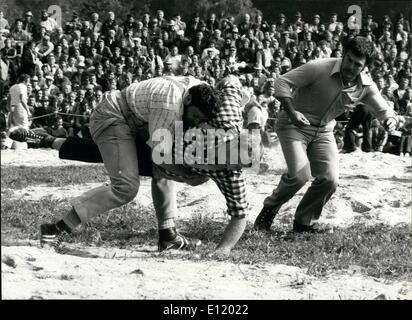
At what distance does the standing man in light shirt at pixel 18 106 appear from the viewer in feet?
51.1

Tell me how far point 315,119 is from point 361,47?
86 cm

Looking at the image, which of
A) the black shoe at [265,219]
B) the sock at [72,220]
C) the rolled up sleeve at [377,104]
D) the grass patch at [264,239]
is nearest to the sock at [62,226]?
the sock at [72,220]

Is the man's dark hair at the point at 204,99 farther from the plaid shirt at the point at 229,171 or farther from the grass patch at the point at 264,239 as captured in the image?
the grass patch at the point at 264,239

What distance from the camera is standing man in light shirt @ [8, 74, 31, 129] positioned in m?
15.6

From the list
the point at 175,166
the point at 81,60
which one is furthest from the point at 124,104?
the point at 81,60

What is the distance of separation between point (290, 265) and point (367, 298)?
1145 millimetres

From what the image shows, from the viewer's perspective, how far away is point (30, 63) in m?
17.2

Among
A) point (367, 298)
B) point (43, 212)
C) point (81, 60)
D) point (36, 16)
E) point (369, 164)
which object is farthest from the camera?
point (36, 16)

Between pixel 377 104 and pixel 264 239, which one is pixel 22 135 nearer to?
pixel 264 239

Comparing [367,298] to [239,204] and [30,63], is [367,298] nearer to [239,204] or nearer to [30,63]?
[239,204]

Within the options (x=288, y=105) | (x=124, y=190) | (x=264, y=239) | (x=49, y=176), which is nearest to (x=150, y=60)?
(x=49, y=176)

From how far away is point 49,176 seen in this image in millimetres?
10961

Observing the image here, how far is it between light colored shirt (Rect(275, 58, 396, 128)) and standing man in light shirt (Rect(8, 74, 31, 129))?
8.48m

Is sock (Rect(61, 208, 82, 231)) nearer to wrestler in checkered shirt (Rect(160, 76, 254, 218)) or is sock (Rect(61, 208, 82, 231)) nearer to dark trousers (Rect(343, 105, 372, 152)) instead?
wrestler in checkered shirt (Rect(160, 76, 254, 218))
